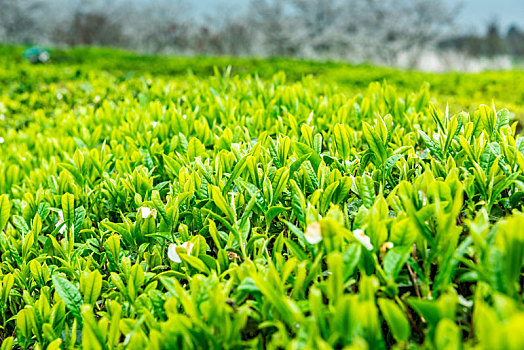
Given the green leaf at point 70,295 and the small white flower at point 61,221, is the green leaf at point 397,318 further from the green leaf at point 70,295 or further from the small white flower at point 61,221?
the small white flower at point 61,221

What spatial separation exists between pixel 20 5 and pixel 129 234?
160 feet

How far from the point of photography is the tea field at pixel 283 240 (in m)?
1.23

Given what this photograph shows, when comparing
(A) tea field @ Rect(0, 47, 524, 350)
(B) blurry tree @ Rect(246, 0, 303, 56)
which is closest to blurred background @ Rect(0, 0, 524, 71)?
(B) blurry tree @ Rect(246, 0, 303, 56)

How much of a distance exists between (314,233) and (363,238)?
6.6 inches

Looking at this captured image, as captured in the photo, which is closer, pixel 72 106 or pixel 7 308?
pixel 7 308

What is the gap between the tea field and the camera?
1.23m

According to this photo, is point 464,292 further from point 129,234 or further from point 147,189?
point 147,189

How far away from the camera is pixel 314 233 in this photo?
56.2 inches

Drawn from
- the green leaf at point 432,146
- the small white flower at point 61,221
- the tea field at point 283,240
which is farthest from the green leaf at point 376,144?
the small white flower at point 61,221

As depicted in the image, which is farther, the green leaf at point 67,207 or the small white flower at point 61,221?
the small white flower at point 61,221

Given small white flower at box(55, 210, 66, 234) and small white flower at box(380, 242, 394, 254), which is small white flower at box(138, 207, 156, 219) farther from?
small white flower at box(380, 242, 394, 254)

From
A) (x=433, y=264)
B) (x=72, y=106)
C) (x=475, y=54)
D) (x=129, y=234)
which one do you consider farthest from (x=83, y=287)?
(x=475, y=54)

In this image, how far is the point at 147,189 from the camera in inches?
92.2

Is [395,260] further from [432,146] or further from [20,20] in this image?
[20,20]
